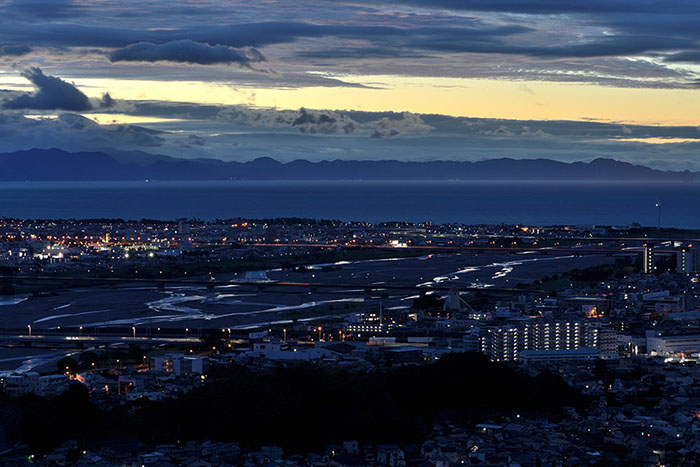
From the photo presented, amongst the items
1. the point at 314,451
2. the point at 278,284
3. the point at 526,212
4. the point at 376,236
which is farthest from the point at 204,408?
the point at 526,212

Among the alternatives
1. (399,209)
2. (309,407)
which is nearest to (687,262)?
(309,407)

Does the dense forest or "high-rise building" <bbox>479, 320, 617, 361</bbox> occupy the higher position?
the dense forest

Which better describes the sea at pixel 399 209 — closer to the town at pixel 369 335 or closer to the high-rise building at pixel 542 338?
the town at pixel 369 335

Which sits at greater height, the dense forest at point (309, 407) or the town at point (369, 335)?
the dense forest at point (309, 407)

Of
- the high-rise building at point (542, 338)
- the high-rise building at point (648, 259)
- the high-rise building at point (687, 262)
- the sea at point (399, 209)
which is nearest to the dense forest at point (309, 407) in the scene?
the high-rise building at point (542, 338)

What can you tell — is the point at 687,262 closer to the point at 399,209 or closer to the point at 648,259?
the point at 648,259

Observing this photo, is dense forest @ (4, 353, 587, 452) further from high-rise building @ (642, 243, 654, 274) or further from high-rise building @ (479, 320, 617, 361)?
high-rise building @ (642, 243, 654, 274)

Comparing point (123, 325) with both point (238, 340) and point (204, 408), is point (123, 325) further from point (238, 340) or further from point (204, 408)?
point (204, 408)

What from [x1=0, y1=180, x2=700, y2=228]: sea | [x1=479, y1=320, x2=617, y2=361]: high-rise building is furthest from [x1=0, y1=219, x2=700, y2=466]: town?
[x1=0, y1=180, x2=700, y2=228]: sea
